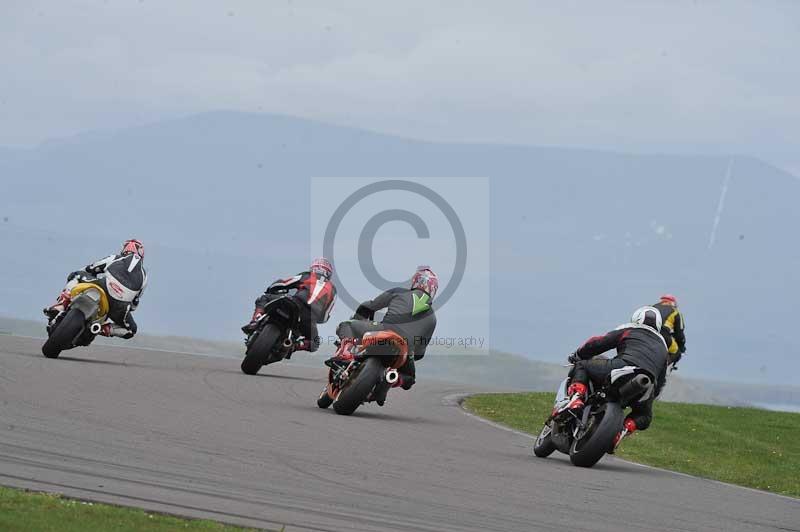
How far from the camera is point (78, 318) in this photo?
2041cm

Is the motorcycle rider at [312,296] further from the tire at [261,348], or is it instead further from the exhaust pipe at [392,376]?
the exhaust pipe at [392,376]

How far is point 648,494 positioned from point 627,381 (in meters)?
1.80

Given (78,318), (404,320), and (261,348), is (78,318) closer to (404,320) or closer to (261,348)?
(261,348)

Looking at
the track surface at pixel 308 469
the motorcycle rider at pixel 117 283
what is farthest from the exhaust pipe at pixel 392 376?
the motorcycle rider at pixel 117 283

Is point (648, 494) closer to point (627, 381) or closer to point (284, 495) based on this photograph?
point (627, 381)

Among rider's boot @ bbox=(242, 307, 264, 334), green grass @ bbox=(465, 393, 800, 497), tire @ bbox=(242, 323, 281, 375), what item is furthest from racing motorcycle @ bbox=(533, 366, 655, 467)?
rider's boot @ bbox=(242, 307, 264, 334)

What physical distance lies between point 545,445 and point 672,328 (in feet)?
23.0

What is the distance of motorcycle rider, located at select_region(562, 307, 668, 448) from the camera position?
45.8ft

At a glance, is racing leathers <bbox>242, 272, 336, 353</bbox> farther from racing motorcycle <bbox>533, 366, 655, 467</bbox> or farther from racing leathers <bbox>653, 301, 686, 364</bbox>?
racing motorcycle <bbox>533, 366, 655, 467</bbox>

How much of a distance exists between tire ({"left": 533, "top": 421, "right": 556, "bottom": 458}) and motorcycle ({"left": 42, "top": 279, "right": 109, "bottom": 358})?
8335 millimetres

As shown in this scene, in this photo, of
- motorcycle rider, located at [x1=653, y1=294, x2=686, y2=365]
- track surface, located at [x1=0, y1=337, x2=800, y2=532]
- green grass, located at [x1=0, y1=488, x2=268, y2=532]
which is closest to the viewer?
green grass, located at [x1=0, y1=488, x2=268, y2=532]

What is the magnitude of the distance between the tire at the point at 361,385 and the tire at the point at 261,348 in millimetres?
4482

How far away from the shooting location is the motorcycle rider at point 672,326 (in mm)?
20938

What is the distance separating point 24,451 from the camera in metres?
10.3
